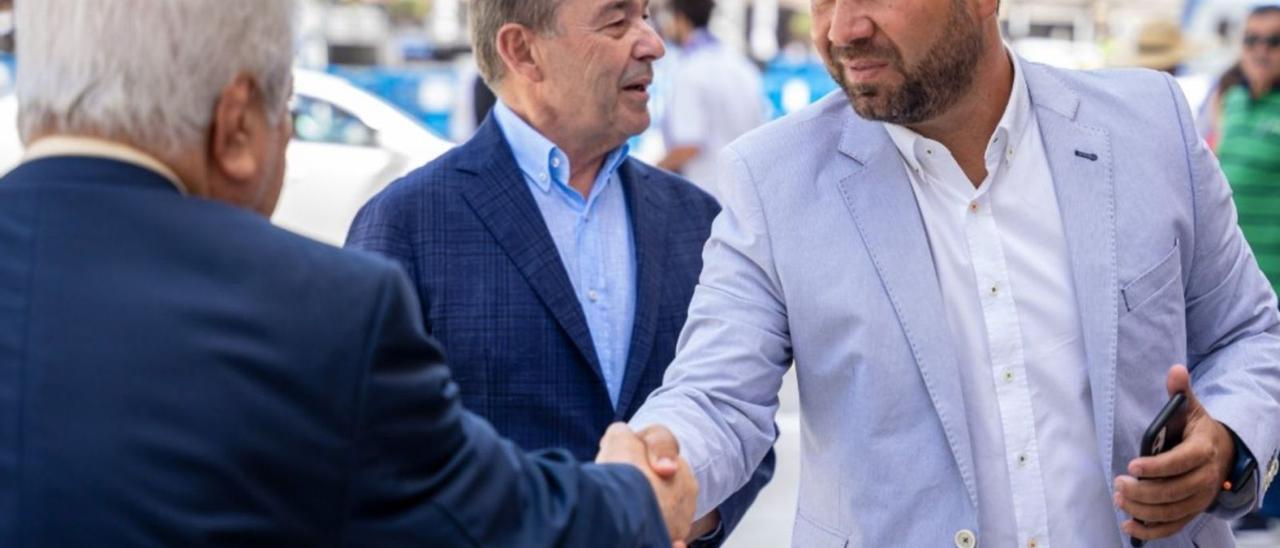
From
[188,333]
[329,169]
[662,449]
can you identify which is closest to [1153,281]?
[662,449]

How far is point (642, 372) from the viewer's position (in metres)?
3.47

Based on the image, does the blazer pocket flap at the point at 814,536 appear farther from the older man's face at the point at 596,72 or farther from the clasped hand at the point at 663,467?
the older man's face at the point at 596,72

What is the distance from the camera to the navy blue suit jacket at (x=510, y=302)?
3.38 m

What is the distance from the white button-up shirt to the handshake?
50 centimetres

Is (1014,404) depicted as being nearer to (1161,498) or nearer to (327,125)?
(1161,498)

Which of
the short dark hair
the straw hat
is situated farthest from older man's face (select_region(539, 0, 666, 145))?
the straw hat

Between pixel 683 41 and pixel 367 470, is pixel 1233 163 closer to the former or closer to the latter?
pixel 683 41

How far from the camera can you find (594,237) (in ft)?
11.9

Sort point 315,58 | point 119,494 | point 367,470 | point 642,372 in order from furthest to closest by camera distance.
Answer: point 315,58
point 642,372
point 367,470
point 119,494

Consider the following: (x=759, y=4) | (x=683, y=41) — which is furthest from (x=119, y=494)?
(x=759, y=4)

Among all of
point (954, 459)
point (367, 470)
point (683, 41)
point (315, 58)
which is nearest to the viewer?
point (367, 470)

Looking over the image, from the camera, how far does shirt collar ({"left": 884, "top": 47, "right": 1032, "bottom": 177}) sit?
3066 mm

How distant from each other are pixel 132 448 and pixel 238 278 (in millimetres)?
206

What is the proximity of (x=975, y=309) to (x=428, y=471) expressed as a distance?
1.29m
